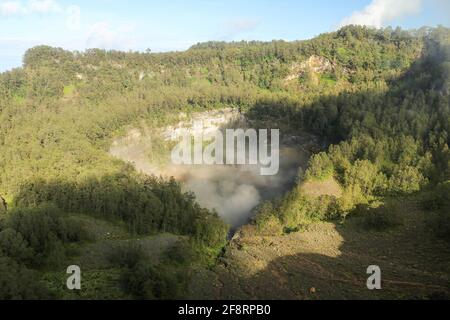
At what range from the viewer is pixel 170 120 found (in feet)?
333

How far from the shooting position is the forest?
44719 mm

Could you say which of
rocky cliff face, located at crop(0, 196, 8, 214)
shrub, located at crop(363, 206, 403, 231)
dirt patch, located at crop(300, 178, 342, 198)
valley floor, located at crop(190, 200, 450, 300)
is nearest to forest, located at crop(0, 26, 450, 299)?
shrub, located at crop(363, 206, 403, 231)

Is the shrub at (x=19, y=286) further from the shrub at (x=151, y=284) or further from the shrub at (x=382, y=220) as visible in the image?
the shrub at (x=382, y=220)

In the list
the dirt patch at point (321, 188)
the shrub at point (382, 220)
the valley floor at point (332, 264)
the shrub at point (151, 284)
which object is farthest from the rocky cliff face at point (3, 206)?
the shrub at point (382, 220)

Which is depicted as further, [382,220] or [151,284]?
[382,220]

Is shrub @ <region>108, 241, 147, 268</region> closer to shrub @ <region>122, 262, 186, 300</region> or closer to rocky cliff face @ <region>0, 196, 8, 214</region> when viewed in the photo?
shrub @ <region>122, 262, 186, 300</region>

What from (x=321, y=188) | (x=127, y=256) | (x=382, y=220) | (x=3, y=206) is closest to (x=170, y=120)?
(x=3, y=206)

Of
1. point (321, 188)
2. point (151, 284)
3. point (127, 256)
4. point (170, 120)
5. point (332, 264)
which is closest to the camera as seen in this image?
point (151, 284)

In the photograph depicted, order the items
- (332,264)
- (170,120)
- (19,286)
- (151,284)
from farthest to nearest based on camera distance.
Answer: (170,120), (332,264), (151,284), (19,286)

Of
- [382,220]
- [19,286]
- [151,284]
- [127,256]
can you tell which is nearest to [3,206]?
[127,256]

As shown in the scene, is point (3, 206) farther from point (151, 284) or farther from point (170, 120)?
point (170, 120)

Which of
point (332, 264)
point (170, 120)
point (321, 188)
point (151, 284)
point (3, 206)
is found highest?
point (170, 120)

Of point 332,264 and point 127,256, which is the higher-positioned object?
point 127,256
